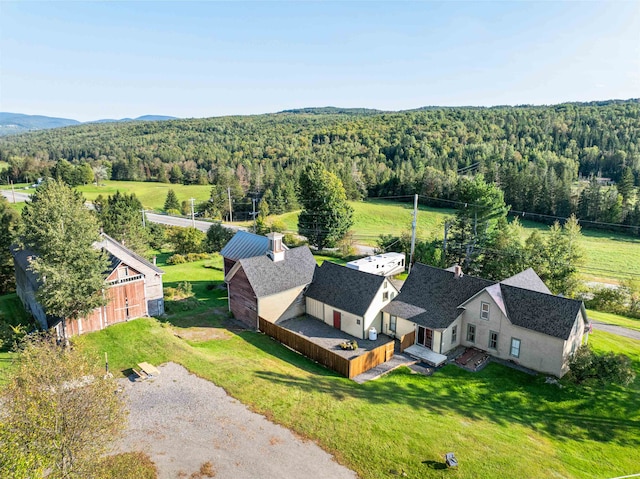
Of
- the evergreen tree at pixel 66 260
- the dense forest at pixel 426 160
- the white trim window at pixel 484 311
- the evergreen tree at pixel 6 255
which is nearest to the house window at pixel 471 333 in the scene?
the white trim window at pixel 484 311

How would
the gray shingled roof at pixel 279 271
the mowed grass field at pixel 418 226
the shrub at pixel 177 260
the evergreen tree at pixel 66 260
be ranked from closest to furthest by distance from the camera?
the evergreen tree at pixel 66 260 < the gray shingled roof at pixel 279 271 < the shrub at pixel 177 260 < the mowed grass field at pixel 418 226

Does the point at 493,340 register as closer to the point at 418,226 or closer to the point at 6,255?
the point at 6,255

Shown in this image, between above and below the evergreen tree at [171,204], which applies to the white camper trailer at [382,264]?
below

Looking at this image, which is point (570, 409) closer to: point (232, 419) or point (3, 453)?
point (232, 419)

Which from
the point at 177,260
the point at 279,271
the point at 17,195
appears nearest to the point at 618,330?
the point at 279,271

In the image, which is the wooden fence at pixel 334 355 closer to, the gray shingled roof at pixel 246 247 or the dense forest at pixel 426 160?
the gray shingled roof at pixel 246 247

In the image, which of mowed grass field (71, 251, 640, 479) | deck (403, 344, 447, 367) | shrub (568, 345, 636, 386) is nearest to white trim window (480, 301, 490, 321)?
mowed grass field (71, 251, 640, 479)

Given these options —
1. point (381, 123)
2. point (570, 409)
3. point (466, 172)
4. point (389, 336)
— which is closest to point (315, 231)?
point (389, 336)

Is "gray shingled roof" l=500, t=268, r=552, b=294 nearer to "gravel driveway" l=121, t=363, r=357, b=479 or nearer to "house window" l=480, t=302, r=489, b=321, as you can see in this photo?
"house window" l=480, t=302, r=489, b=321
